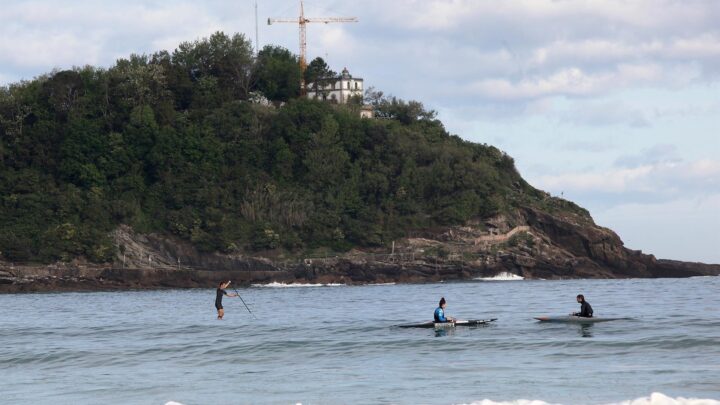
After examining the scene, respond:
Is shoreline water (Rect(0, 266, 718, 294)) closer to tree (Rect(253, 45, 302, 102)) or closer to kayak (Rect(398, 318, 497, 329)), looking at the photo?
tree (Rect(253, 45, 302, 102))

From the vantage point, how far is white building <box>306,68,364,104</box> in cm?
14975

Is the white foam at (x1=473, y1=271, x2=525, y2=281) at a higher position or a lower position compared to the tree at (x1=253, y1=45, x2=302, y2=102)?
lower

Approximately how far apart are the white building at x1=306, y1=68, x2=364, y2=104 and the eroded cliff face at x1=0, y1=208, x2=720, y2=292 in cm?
3476

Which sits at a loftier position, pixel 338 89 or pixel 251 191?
pixel 338 89

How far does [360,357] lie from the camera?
3900 centimetres

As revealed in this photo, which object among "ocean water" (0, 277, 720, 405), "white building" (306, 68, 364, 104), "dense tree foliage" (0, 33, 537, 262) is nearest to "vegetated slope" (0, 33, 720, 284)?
"dense tree foliage" (0, 33, 537, 262)

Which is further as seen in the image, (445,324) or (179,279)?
(179,279)

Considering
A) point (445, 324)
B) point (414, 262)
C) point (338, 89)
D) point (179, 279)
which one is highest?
point (338, 89)

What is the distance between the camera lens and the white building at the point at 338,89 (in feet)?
491

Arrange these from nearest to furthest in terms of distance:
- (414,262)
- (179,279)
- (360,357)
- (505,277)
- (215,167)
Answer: (360,357) → (179,279) → (414,262) → (505,277) → (215,167)

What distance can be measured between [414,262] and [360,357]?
7961 centimetres

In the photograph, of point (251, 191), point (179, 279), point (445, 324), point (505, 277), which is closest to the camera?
point (445, 324)

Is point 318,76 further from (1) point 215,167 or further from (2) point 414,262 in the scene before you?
(2) point 414,262

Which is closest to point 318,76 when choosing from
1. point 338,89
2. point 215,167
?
point 338,89
